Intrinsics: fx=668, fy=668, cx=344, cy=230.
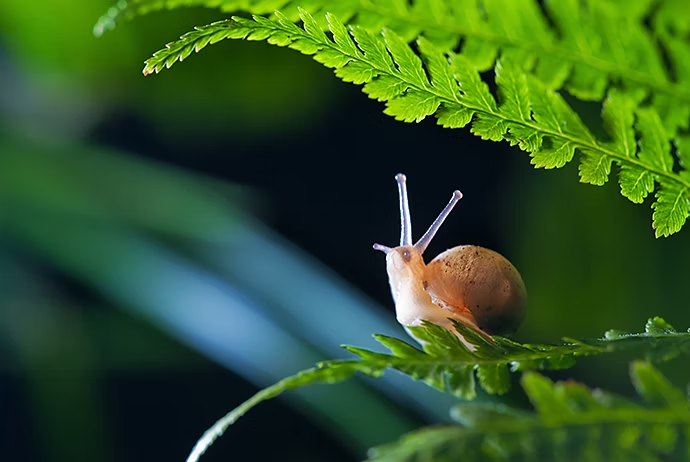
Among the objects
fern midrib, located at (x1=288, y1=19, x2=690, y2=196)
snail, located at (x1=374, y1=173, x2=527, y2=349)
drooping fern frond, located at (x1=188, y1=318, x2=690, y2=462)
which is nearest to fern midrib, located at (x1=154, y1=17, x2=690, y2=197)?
fern midrib, located at (x1=288, y1=19, x2=690, y2=196)

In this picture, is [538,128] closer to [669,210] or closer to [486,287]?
[669,210]

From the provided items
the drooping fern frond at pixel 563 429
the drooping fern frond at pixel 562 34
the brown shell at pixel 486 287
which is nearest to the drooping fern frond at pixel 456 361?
the drooping fern frond at pixel 563 429

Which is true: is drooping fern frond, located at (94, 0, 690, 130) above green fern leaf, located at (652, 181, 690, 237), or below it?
above

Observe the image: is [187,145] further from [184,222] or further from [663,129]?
[663,129]

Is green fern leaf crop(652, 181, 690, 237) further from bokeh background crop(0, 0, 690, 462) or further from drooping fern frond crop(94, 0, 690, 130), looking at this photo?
bokeh background crop(0, 0, 690, 462)

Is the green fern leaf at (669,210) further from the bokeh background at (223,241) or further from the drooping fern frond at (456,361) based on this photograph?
the bokeh background at (223,241)

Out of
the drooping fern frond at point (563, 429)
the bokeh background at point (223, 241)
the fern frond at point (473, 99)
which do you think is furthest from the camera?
the bokeh background at point (223, 241)

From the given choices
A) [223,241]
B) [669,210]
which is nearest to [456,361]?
[669,210]
